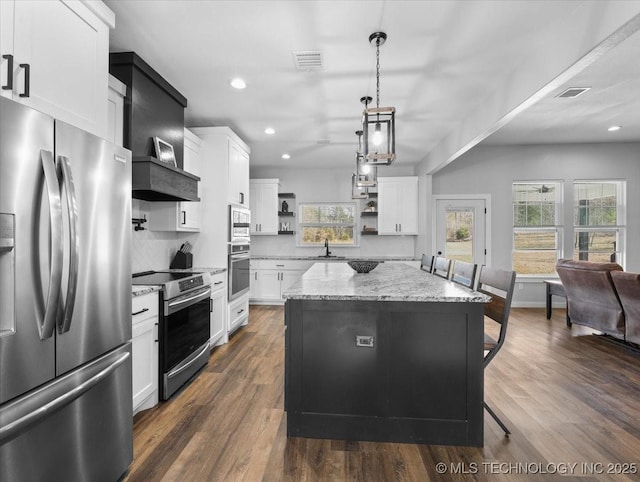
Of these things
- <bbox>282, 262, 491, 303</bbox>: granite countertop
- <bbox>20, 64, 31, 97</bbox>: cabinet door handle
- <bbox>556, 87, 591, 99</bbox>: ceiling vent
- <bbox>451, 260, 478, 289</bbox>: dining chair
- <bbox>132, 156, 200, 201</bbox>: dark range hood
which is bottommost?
<bbox>282, 262, 491, 303</bbox>: granite countertop

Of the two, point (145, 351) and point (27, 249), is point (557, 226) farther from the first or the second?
point (27, 249)

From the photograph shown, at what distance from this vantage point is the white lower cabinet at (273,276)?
609cm

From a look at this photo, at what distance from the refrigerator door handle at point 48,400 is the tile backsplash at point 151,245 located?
5.06 ft

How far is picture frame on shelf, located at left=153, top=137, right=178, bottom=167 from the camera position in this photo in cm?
282

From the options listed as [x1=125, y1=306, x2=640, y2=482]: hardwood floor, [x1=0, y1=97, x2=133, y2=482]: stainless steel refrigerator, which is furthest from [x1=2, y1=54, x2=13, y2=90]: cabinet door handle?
[x1=125, y1=306, x2=640, y2=482]: hardwood floor

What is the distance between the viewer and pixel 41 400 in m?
1.23

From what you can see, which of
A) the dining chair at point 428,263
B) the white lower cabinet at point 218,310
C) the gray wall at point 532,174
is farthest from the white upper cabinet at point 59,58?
the gray wall at point 532,174

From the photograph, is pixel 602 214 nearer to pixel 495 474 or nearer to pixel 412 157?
pixel 412 157

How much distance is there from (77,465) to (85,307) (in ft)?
2.12

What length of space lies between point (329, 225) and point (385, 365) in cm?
475

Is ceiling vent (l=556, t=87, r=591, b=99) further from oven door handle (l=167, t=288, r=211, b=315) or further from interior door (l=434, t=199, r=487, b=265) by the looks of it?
oven door handle (l=167, t=288, r=211, b=315)

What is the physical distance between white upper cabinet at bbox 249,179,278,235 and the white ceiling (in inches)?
69.7

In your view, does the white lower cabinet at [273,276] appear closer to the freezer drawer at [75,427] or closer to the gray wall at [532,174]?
the gray wall at [532,174]

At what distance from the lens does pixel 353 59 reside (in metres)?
2.66
